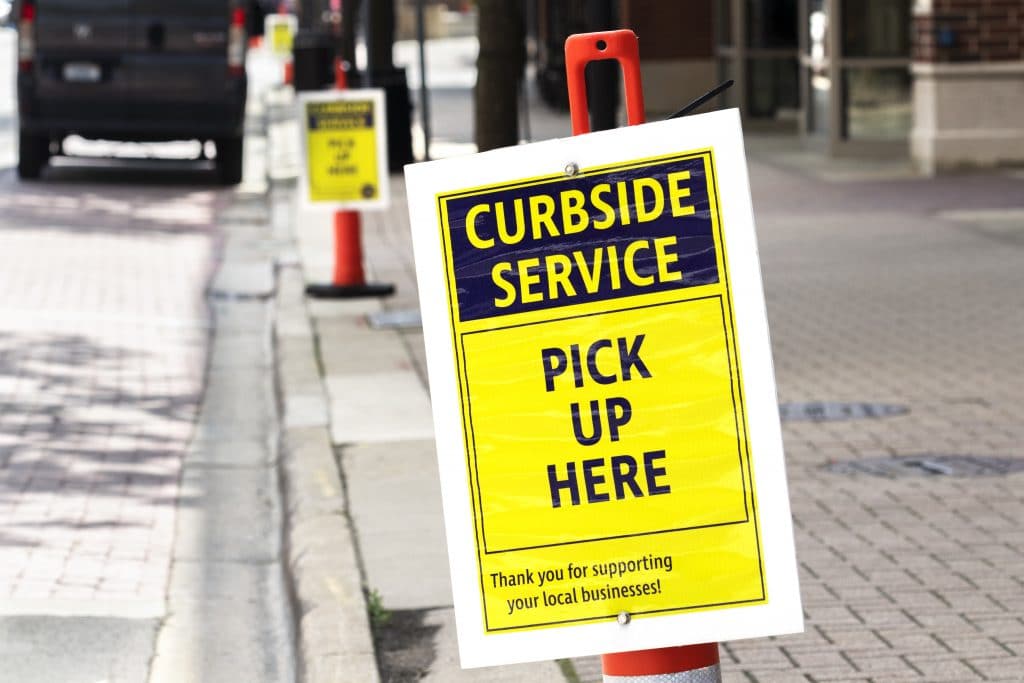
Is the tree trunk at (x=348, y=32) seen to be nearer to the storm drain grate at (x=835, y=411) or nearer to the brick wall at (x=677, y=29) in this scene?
the storm drain grate at (x=835, y=411)

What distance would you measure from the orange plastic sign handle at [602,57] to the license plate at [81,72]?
19043 mm

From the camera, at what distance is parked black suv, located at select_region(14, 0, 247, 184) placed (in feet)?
71.9

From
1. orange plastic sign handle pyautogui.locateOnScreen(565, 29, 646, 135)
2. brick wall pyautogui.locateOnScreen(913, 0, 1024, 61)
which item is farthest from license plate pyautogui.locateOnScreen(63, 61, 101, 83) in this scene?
orange plastic sign handle pyautogui.locateOnScreen(565, 29, 646, 135)

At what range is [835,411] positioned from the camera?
29.7ft

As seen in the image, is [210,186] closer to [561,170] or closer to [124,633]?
[124,633]

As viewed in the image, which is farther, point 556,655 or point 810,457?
point 810,457

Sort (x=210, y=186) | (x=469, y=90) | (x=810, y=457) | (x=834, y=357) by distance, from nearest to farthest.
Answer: (x=810, y=457), (x=834, y=357), (x=210, y=186), (x=469, y=90)

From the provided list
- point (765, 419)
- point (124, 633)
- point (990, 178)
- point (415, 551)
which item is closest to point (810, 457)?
point (415, 551)

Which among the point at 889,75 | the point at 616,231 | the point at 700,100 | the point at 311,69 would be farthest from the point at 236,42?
the point at 616,231

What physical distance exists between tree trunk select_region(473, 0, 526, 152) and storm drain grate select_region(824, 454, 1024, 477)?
145 inches

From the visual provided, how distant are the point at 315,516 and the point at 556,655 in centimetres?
380

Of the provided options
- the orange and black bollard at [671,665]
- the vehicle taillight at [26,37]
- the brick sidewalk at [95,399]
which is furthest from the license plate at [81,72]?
the orange and black bollard at [671,665]

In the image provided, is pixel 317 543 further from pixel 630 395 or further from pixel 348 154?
pixel 348 154

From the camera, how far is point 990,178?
20.0 m
